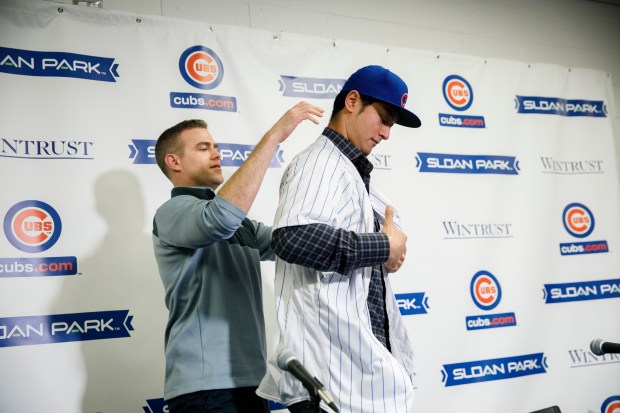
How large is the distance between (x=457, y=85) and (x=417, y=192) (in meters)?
0.69

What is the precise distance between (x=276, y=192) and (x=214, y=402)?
1.27m

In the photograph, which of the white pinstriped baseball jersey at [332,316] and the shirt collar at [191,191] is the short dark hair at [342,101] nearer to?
the white pinstriped baseball jersey at [332,316]

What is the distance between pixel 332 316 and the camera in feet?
5.07

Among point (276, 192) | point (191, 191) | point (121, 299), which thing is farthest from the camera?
point (276, 192)

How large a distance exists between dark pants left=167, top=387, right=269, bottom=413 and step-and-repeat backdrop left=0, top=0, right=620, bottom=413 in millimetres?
762

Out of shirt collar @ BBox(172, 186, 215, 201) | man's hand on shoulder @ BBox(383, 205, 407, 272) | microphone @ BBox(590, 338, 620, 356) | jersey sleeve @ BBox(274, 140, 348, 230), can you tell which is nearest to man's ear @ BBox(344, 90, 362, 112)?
jersey sleeve @ BBox(274, 140, 348, 230)

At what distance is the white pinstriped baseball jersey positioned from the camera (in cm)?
154

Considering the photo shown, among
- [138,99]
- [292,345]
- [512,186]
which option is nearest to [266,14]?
[138,99]

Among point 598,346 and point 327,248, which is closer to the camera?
point 327,248

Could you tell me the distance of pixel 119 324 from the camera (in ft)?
8.05

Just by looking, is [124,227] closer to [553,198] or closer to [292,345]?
[292,345]

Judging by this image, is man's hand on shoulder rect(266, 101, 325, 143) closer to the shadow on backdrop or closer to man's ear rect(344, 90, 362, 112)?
man's ear rect(344, 90, 362, 112)

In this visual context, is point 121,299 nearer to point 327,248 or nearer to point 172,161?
point 172,161

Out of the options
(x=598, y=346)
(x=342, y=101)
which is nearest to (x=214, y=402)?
(x=342, y=101)
